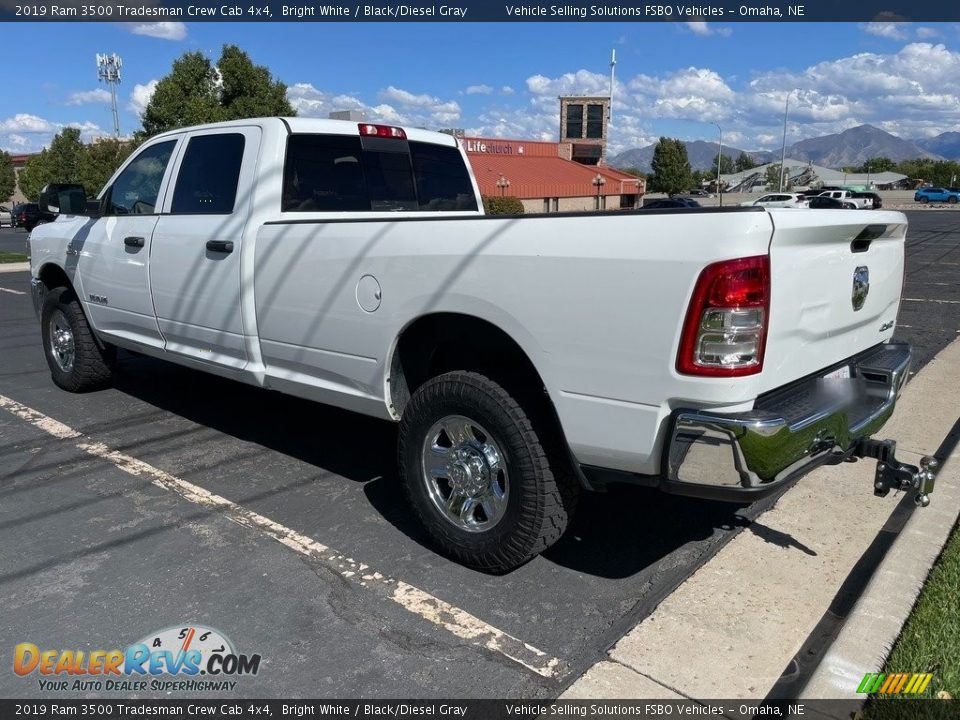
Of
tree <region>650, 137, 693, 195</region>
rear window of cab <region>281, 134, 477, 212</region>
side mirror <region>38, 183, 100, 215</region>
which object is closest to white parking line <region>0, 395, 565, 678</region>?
rear window of cab <region>281, 134, 477, 212</region>

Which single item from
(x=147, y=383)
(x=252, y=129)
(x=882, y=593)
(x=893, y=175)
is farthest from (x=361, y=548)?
(x=893, y=175)

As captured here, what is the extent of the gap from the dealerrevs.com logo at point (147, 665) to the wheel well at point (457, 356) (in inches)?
54.6

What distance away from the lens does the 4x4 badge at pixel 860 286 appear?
3229mm

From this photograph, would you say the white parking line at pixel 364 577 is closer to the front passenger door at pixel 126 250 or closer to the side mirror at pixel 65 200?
the front passenger door at pixel 126 250

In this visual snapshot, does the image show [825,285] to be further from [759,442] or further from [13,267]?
[13,267]

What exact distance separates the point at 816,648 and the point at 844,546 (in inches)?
36.9

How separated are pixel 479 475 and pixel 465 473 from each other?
7 cm

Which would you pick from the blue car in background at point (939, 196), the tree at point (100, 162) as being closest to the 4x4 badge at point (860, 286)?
the tree at point (100, 162)

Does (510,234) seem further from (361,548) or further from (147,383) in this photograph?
(147,383)

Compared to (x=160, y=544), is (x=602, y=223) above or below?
above

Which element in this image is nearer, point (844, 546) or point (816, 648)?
point (816, 648)

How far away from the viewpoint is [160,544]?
375 cm

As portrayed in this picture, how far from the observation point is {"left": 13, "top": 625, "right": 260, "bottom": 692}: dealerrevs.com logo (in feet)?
9.04

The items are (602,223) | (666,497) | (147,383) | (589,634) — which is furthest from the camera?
(147,383)
